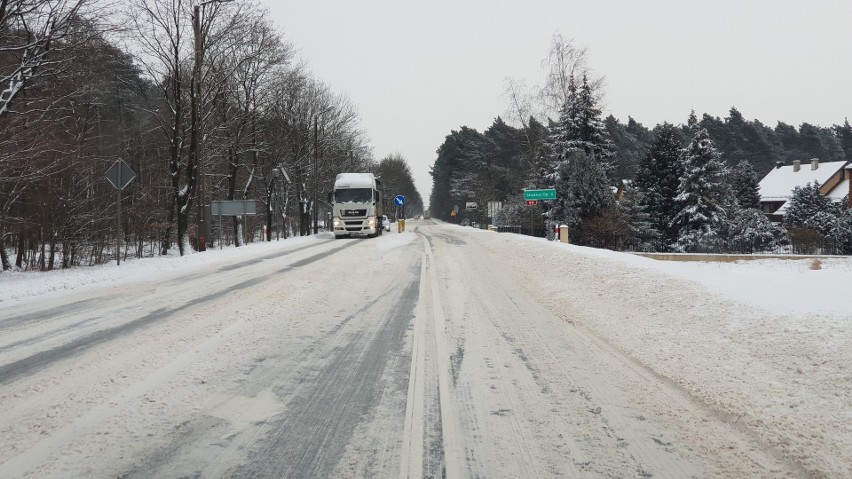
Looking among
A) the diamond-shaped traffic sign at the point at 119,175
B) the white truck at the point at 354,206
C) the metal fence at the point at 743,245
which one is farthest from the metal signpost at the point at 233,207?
the metal fence at the point at 743,245

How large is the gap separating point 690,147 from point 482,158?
186ft

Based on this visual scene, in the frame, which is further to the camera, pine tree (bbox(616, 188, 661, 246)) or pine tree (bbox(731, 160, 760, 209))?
pine tree (bbox(731, 160, 760, 209))

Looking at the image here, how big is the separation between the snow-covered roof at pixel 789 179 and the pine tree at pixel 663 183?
1107 inches

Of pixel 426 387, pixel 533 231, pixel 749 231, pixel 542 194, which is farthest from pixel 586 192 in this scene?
pixel 426 387

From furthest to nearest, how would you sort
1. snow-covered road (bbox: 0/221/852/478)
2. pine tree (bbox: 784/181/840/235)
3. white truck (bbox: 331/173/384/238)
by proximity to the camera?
pine tree (bbox: 784/181/840/235), white truck (bbox: 331/173/384/238), snow-covered road (bbox: 0/221/852/478)

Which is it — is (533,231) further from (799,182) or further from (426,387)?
(799,182)

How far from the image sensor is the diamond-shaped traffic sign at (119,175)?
14.7 metres

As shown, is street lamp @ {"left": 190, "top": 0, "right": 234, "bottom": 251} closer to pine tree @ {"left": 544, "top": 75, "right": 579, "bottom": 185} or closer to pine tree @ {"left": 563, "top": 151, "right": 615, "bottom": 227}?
pine tree @ {"left": 563, "top": 151, "right": 615, "bottom": 227}

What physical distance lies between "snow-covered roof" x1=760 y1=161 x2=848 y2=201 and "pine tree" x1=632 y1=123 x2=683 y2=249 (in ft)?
92.2

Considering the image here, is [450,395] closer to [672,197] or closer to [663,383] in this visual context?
[663,383]

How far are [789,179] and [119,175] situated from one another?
253 feet

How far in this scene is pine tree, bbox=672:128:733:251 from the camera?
131 ft

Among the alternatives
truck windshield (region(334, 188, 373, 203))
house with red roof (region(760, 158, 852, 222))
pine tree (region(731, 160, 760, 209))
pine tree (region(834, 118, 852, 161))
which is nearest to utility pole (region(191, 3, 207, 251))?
truck windshield (region(334, 188, 373, 203))

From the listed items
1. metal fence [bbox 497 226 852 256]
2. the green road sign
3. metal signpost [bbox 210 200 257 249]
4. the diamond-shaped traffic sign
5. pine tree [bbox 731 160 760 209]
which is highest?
pine tree [bbox 731 160 760 209]
